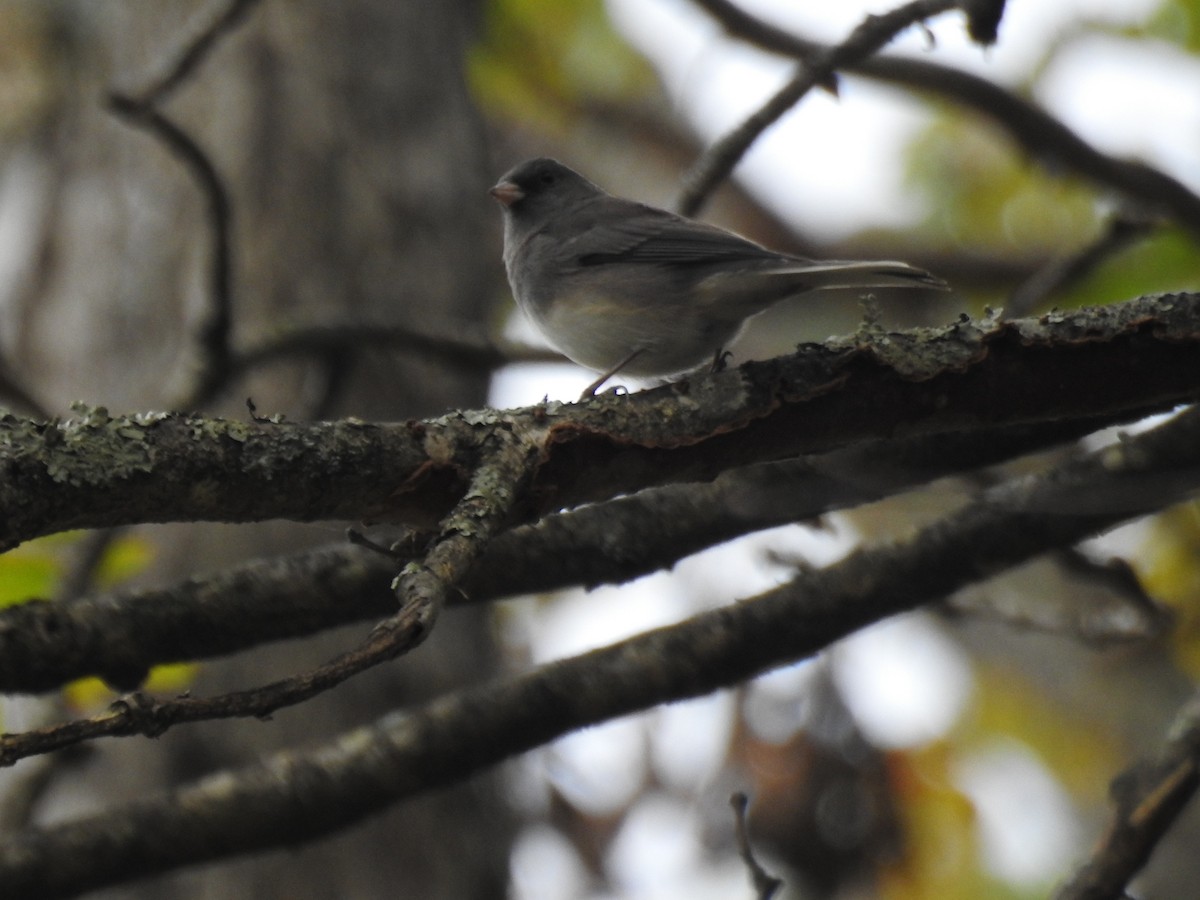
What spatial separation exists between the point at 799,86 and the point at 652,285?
738 millimetres

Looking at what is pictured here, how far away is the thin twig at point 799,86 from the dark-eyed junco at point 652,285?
181 mm

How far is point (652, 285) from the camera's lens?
3826mm

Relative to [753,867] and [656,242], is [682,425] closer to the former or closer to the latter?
[753,867]

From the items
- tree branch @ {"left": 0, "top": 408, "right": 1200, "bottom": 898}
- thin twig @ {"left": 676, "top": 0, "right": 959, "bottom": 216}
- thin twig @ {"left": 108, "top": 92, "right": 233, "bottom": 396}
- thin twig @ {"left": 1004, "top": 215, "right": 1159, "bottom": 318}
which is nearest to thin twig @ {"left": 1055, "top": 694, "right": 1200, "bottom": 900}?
tree branch @ {"left": 0, "top": 408, "right": 1200, "bottom": 898}

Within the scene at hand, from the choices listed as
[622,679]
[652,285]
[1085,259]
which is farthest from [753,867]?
[1085,259]

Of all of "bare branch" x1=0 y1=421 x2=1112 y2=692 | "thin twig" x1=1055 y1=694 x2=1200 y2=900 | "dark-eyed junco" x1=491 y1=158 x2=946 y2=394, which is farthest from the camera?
"dark-eyed junco" x1=491 y1=158 x2=946 y2=394

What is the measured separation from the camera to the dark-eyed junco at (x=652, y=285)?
3549 mm

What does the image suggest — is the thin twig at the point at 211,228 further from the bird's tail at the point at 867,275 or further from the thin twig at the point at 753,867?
the thin twig at the point at 753,867

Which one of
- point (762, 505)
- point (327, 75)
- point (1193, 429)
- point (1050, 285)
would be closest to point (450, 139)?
point (327, 75)

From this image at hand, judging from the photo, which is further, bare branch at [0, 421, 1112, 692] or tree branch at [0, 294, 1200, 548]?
bare branch at [0, 421, 1112, 692]

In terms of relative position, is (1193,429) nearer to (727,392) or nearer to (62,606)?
(727,392)

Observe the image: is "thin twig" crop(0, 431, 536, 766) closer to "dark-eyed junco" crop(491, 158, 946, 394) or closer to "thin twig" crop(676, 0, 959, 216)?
"dark-eyed junco" crop(491, 158, 946, 394)

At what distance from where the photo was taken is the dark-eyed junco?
140 inches

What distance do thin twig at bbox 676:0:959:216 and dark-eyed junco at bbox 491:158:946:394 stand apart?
0.59ft
